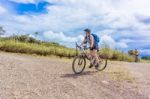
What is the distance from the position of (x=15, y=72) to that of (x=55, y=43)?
13.1 m

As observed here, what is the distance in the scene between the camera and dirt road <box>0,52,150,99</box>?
11.6m

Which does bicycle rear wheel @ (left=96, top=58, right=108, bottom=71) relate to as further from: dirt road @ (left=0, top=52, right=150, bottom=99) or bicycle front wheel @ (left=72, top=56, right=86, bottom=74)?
bicycle front wheel @ (left=72, top=56, right=86, bottom=74)

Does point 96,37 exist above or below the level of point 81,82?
above

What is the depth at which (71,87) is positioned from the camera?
12609 mm

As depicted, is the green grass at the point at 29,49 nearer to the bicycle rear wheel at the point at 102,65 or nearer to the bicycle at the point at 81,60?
the bicycle rear wheel at the point at 102,65

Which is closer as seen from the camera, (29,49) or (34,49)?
(29,49)

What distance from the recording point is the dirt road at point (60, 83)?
11.6 m

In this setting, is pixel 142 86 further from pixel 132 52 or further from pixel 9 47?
pixel 132 52

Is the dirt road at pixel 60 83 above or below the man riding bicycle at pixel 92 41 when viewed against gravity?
below

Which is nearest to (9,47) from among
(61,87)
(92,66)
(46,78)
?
(92,66)

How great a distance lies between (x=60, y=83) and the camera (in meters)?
13.1

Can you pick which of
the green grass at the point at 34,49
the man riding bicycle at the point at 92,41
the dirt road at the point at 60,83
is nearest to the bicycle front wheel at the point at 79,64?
the dirt road at the point at 60,83

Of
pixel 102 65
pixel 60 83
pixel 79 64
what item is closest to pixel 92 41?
pixel 79 64

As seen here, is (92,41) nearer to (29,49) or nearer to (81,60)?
(81,60)
